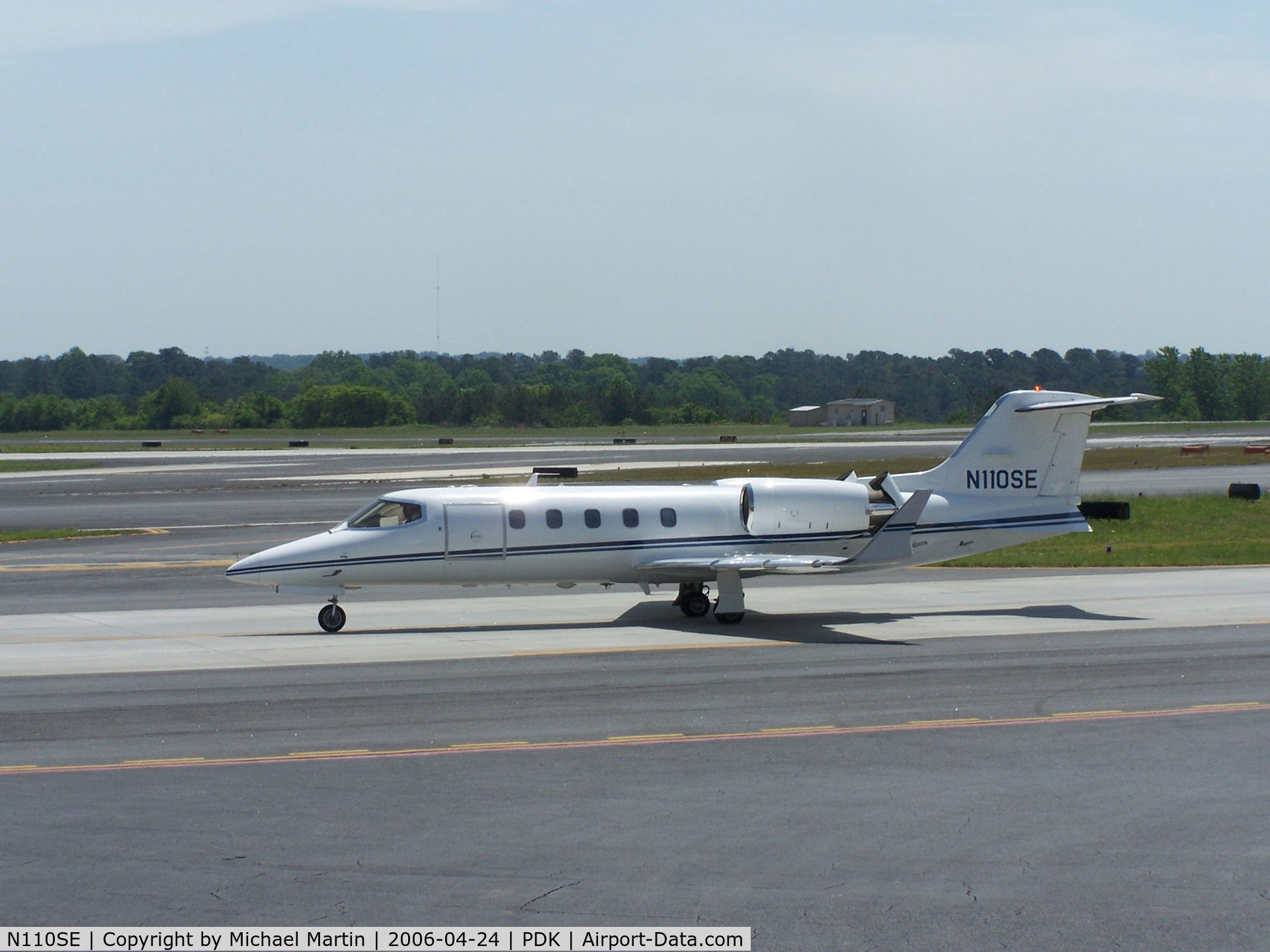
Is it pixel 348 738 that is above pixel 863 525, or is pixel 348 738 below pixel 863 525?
below

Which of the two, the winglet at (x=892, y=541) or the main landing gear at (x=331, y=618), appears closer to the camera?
the winglet at (x=892, y=541)

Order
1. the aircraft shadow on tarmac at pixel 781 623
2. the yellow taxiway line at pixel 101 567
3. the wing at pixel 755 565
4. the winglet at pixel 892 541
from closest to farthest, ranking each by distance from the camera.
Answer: the wing at pixel 755 565 < the aircraft shadow on tarmac at pixel 781 623 < the winglet at pixel 892 541 < the yellow taxiway line at pixel 101 567

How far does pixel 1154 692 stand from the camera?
64.1ft

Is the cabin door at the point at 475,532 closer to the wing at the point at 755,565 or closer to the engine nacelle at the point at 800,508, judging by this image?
the wing at the point at 755,565

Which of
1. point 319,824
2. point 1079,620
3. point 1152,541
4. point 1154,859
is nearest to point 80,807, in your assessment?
point 319,824

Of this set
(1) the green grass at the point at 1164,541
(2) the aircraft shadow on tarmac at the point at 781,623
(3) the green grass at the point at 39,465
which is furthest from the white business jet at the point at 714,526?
(3) the green grass at the point at 39,465

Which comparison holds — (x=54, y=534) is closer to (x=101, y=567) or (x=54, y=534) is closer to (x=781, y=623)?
(x=101, y=567)

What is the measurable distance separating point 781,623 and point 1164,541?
2004 centimetres

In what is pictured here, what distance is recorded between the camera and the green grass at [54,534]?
44.1 metres

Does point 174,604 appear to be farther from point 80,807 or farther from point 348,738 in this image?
point 80,807

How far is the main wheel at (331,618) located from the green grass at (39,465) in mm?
65559

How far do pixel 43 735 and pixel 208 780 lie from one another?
365cm

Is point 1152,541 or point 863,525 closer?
point 863,525

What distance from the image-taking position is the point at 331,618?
83.2 feet
